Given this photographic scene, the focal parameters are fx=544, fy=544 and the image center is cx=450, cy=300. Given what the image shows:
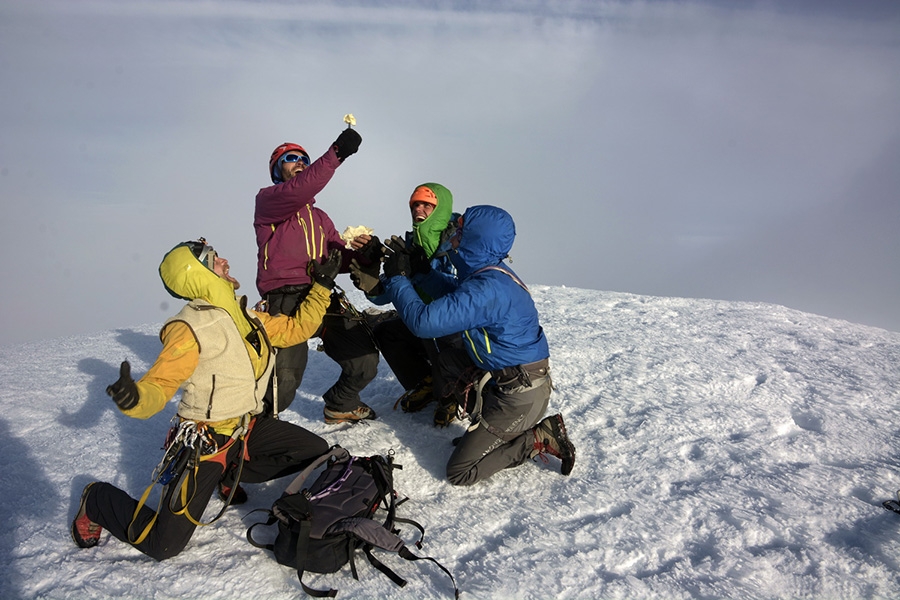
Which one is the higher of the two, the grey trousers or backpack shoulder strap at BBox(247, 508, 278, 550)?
the grey trousers

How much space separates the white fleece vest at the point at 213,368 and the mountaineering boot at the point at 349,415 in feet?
5.21

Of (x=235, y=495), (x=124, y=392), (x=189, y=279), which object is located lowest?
(x=235, y=495)

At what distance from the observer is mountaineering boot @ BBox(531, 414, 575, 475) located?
4070mm

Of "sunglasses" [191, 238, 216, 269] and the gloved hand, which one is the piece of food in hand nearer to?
the gloved hand

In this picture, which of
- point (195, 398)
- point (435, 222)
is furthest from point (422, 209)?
point (195, 398)

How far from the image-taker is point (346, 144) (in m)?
4.17

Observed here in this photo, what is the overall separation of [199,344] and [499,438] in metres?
2.20

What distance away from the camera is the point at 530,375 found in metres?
4.17

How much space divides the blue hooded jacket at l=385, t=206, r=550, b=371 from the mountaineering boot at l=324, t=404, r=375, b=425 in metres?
1.35

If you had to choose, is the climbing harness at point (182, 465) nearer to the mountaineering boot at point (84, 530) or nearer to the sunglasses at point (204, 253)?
the mountaineering boot at point (84, 530)

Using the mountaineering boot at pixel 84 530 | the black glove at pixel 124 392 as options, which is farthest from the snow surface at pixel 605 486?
the black glove at pixel 124 392

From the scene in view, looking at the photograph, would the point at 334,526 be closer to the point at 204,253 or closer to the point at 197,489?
the point at 197,489

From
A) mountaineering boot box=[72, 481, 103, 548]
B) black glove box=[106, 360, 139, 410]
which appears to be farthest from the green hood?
mountaineering boot box=[72, 481, 103, 548]

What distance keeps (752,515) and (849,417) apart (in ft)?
6.25
